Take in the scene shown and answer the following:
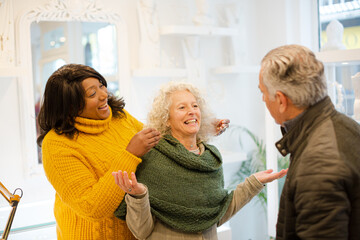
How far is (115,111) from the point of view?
2021 mm

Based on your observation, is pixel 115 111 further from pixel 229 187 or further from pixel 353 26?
pixel 353 26

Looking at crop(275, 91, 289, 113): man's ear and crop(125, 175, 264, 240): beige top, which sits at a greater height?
crop(275, 91, 289, 113): man's ear

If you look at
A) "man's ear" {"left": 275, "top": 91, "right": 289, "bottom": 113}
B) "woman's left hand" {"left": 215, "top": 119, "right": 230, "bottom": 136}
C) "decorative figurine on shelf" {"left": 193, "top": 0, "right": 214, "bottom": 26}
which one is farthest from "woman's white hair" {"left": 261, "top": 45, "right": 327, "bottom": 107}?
"decorative figurine on shelf" {"left": 193, "top": 0, "right": 214, "bottom": 26}

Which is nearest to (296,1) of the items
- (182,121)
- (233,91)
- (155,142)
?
(233,91)

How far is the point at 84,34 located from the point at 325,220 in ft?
7.16

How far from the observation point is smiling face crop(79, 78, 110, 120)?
181 centimetres

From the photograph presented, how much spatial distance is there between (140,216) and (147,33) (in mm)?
1717

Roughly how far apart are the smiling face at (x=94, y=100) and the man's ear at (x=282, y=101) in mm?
849

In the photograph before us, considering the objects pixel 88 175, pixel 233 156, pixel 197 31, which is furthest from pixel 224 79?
pixel 88 175

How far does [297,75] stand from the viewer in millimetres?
1219

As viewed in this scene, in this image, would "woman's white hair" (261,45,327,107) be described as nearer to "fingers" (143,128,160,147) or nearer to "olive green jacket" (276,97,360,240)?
"olive green jacket" (276,97,360,240)

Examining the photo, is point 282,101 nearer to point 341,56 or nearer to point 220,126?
point 220,126

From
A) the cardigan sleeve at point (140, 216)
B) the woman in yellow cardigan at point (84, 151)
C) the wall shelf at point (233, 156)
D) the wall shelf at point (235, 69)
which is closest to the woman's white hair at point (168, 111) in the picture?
the woman in yellow cardigan at point (84, 151)

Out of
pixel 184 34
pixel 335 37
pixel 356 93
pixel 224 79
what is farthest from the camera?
pixel 224 79
